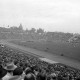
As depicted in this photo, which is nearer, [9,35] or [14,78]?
[14,78]

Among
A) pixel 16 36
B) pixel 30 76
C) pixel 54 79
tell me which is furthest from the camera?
pixel 16 36

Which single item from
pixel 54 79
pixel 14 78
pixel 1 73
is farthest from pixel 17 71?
pixel 54 79

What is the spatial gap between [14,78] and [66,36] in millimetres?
97596

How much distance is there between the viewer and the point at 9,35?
105 m

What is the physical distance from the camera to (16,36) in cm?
10588

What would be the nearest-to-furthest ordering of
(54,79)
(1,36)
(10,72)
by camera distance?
(10,72)
(54,79)
(1,36)

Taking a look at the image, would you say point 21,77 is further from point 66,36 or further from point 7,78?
point 66,36

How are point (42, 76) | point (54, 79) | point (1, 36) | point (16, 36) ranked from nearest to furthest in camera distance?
point (42, 76)
point (54, 79)
point (1, 36)
point (16, 36)

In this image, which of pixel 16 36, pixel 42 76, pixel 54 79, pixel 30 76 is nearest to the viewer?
pixel 30 76

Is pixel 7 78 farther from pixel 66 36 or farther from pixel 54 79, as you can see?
pixel 66 36

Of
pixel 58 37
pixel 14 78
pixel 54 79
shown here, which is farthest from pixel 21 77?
pixel 58 37

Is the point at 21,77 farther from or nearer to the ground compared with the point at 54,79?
farther from the ground

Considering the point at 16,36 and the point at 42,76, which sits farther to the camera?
the point at 16,36

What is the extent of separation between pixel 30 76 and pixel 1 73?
4.55 feet
